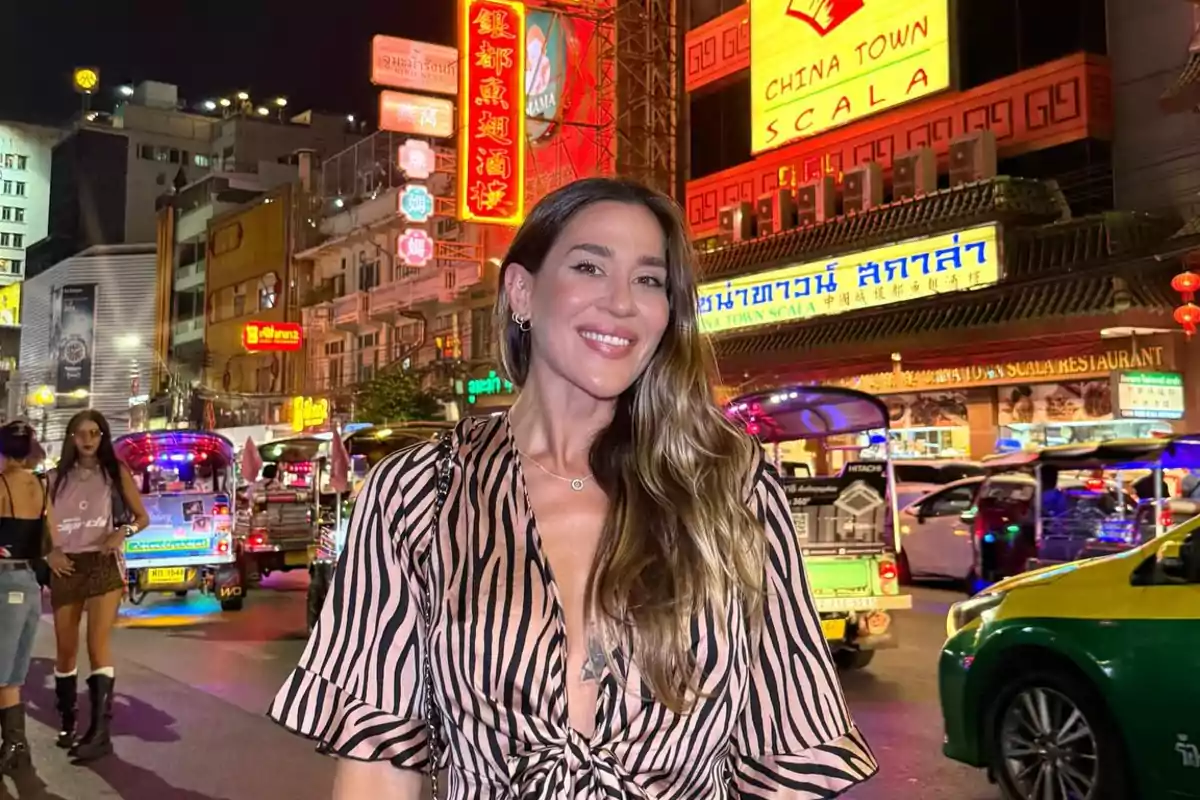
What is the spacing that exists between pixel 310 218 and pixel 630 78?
23745 mm

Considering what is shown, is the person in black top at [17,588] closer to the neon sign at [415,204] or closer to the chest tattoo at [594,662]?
the chest tattoo at [594,662]

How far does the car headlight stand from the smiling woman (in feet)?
14.0

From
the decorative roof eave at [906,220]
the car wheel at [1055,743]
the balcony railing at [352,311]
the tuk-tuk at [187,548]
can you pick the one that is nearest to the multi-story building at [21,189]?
the balcony railing at [352,311]

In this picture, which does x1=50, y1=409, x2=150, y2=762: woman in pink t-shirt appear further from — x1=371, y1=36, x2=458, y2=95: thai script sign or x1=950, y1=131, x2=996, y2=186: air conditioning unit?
x1=371, y1=36, x2=458, y2=95: thai script sign

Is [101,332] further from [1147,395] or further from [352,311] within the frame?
[1147,395]

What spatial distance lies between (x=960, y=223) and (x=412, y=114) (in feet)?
48.3

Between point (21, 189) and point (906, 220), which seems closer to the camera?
point (906, 220)

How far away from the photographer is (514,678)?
5.58 ft

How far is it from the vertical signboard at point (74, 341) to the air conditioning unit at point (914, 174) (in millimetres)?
61691

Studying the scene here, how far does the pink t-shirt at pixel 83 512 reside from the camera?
7.17 meters

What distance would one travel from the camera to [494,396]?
105 ft

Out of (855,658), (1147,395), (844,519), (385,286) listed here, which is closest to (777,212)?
(1147,395)

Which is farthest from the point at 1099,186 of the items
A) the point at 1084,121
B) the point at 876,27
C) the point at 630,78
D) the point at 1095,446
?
the point at 630,78

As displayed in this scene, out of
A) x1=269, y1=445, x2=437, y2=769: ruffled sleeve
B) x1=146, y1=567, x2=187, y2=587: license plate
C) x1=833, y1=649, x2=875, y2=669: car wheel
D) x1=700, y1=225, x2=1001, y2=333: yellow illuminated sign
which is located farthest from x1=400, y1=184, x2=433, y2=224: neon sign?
x1=269, y1=445, x2=437, y2=769: ruffled sleeve
